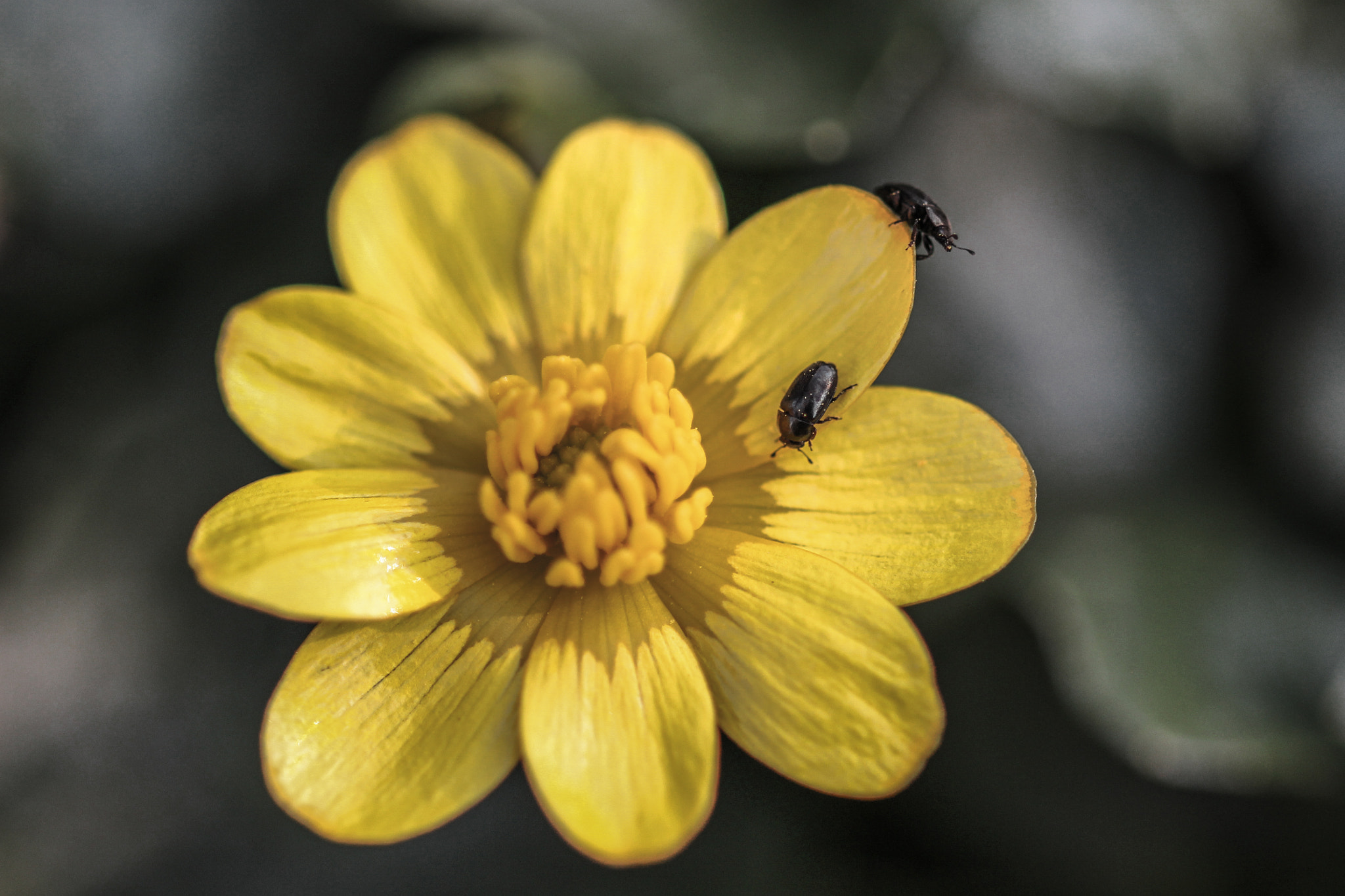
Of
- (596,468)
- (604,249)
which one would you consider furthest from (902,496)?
(604,249)

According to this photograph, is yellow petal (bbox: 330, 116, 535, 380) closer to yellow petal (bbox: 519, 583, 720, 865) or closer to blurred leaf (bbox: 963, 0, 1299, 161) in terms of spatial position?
yellow petal (bbox: 519, 583, 720, 865)

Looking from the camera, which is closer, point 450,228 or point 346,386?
point 346,386

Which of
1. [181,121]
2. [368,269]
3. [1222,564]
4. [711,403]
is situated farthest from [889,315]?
[181,121]

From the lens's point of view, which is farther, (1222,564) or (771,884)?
(1222,564)

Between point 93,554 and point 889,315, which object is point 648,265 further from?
point 93,554

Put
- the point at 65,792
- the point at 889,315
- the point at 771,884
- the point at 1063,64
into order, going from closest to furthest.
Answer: the point at 889,315, the point at 65,792, the point at 771,884, the point at 1063,64

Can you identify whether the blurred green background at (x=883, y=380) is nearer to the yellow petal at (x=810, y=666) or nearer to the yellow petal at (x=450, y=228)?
the yellow petal at (x=450, y=228)

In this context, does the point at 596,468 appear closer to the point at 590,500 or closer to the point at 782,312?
the point at 590,500
